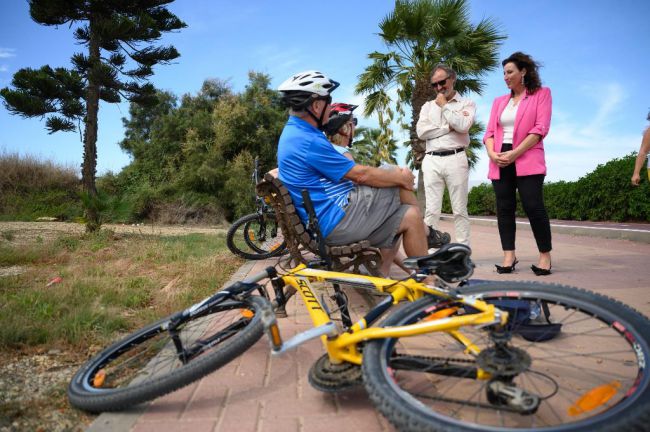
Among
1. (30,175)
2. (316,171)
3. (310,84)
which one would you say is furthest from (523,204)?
(30,175)

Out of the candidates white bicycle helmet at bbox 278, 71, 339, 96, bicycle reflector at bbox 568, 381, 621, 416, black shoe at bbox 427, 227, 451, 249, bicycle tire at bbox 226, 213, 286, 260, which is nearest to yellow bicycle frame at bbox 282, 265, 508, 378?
bicycle reflector at bbox 568, 381, 621, 416

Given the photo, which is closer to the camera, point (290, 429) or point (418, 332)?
point (418, 332)

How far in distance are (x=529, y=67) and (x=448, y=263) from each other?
3325mm

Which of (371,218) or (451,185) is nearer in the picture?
(371,218)

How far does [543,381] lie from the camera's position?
1.64 meters

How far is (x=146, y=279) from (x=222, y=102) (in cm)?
1858

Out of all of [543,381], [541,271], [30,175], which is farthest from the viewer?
[30,175]

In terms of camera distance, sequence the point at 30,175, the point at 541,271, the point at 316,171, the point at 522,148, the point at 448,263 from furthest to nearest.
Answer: the point at 30,175 < the point at 541,271 < the point at 522,148 < the point at 316,171 < the point at 448,263

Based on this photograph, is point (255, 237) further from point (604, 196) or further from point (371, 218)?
point (604, 196)

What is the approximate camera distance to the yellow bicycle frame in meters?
1.44

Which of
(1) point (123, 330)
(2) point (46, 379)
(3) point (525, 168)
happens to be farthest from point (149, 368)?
(3) point (525, 168)

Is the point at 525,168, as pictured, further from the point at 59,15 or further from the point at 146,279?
the point at 59,15

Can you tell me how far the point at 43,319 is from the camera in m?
2.77

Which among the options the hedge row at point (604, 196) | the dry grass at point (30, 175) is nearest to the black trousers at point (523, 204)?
the hedge row at point (604, 196)
